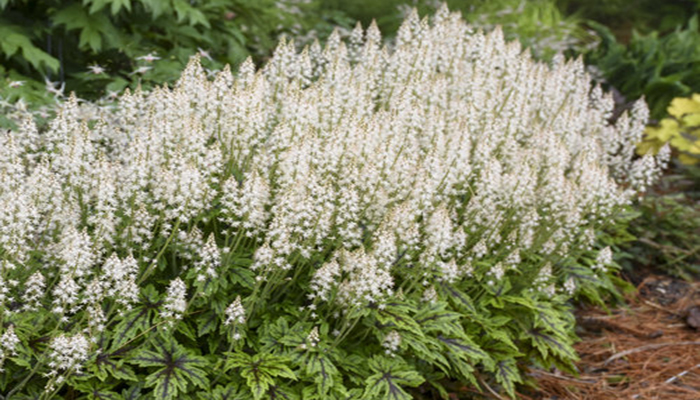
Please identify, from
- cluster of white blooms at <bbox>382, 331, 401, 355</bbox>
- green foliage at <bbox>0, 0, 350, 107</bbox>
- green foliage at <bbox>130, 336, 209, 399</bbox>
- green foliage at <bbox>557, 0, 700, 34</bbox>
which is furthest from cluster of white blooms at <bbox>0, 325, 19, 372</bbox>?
green foliage at <bbox>557, 0, 700, 34</bbox>

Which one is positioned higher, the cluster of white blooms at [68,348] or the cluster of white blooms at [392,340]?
the cluster of white blooms at [68,348]

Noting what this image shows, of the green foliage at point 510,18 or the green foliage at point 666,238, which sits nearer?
the green foliage at point 666,238

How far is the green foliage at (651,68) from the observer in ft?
28.0

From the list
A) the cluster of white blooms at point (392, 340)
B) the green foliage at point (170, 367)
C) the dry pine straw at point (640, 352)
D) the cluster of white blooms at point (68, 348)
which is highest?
the cluster of white blooms at point (68, 348)

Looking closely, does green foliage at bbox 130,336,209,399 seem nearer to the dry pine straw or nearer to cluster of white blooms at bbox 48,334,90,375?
cluster of white blooms at bbox 48,334,90,375

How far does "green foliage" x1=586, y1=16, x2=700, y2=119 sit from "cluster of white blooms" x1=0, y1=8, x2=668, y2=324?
3910 millimetres

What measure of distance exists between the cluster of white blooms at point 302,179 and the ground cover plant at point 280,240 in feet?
0.07

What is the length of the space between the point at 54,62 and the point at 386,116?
10.8 ft

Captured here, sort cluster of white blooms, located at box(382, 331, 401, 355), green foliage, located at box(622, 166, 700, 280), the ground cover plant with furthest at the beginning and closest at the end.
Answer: green foliage, located at box(622, 166, 700, 280) < cluster of white blooms, located at box(382, 331, 401, 355) < the ground cover plant

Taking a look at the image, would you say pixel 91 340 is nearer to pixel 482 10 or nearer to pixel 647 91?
pixel 647 91

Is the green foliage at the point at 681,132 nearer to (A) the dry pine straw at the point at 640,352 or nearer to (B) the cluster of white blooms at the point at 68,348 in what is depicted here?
(A) the dry pine straw at the point at 640,352

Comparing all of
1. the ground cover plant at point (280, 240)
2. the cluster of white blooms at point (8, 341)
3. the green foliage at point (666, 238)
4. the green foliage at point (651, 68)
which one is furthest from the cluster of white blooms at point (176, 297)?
the green foliage at point (651, 68)

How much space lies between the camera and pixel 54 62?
5602mm

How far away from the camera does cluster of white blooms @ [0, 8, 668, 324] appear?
10.4 feet
